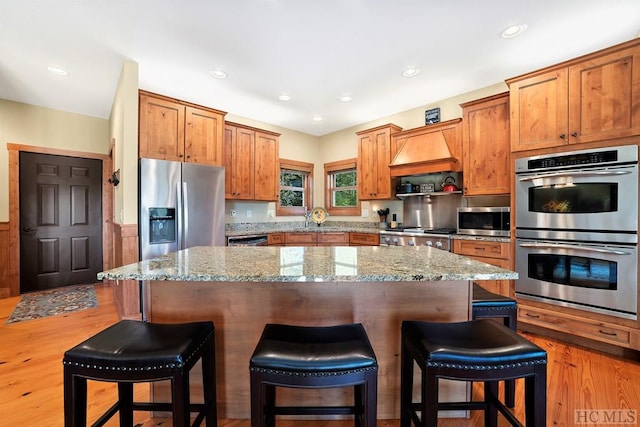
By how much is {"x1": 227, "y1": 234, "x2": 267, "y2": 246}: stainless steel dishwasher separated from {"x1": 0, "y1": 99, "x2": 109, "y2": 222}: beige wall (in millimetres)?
2808

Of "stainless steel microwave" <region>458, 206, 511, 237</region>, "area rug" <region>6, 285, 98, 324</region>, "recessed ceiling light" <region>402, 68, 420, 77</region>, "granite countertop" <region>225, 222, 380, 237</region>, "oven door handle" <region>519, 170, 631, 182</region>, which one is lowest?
"area rug" <region>6, 285, 98, 324</region>

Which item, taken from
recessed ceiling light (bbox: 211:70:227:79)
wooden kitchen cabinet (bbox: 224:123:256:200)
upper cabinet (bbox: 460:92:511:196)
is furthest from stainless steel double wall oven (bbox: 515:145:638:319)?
wooden kitchen cabinet (bbox: 224:123:256:200)

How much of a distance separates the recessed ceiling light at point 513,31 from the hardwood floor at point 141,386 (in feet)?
8.85

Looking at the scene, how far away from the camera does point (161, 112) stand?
319cm

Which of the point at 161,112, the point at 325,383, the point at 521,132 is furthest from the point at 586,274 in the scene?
the point at 161,112

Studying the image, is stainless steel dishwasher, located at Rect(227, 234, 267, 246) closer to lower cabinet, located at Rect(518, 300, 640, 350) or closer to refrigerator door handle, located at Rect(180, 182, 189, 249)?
refrigerator door handle, located at Rect(180, 182, 189, 249)

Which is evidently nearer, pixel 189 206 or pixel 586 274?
pixel 586 274

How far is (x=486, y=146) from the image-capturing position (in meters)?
3.20

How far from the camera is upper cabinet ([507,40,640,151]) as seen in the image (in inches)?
87.2

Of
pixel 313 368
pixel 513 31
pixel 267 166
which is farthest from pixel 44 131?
pixel 513 31

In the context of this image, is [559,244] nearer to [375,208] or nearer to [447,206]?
[447,206]

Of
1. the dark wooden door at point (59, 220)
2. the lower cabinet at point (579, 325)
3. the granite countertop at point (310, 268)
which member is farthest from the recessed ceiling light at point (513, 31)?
the dark wooden door at point (59, 220)

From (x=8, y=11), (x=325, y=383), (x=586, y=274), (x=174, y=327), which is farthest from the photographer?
(x=586, y=274)

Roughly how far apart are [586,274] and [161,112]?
444 centimetres
